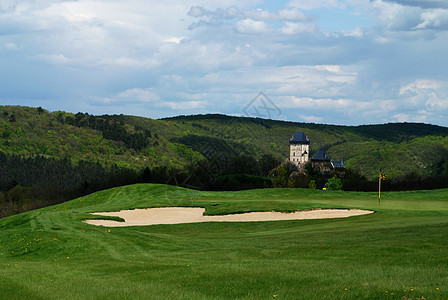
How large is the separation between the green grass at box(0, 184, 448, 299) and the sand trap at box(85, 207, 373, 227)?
372 centimetres

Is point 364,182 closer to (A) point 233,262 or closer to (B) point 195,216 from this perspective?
(B) point 195,216

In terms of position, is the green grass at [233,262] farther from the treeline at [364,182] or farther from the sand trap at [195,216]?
the treeline at [364,182]

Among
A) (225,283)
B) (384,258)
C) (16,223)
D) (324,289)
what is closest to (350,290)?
(324,289)

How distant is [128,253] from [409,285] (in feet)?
48.0

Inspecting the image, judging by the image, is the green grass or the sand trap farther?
the sand trap

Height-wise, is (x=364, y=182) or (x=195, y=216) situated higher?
(x=364, y=182)

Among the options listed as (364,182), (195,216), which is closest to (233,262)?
(195,216)

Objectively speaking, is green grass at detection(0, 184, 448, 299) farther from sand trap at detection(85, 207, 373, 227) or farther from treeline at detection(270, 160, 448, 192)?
treeline at detection(270, 160, 448, 192)

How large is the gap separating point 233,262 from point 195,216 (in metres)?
25.9

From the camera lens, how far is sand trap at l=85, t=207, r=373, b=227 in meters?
40.7

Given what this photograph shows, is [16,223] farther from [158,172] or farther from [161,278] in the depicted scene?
[158,172]

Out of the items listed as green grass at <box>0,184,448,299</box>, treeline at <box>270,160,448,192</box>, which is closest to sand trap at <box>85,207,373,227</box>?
green grass at <box>0,184,448,299</box>

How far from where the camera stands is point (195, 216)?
147ft

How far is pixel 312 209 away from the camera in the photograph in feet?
141
